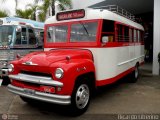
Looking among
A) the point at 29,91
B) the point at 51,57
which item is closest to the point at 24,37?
the point at 51,57

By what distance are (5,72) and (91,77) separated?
4524 mm

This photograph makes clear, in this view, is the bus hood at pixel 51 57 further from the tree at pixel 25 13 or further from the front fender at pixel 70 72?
the tree at pixel 25 13

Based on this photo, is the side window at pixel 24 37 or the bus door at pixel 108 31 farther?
the side window at pixel 24 37

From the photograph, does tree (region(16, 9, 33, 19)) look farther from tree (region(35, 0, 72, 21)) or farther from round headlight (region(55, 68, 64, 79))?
round headlight (region(55, 68, 64, 79))

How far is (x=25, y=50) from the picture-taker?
404 inches

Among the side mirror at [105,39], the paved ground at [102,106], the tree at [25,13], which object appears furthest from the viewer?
the tree at [25,13]

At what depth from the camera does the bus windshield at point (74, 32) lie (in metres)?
6.57

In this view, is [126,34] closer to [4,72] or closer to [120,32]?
[120,32]

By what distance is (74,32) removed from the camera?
6906 millimetres

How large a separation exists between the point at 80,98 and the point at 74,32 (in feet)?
7.05

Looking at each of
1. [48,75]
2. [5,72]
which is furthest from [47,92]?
Result: [5,72]

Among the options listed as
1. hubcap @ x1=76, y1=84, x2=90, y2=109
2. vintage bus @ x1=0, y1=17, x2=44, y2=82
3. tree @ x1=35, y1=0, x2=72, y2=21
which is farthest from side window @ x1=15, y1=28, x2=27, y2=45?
tree @ x1=35, y1=0, x2=72, y2=21

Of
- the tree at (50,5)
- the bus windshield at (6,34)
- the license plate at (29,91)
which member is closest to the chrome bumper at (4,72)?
the bus windshield at (6,34)

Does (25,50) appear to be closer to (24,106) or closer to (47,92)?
(24,106)
